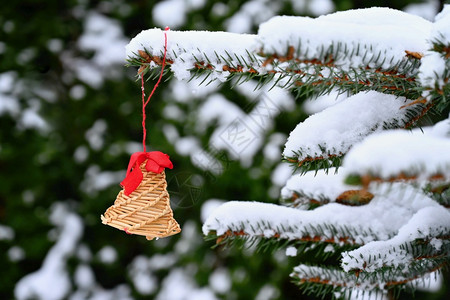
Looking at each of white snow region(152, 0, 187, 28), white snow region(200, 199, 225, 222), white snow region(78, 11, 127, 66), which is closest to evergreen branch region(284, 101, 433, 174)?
white snow region(200, 199, 225, 222)

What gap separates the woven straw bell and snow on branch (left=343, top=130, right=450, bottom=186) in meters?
0.57

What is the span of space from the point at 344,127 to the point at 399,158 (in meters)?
0.32

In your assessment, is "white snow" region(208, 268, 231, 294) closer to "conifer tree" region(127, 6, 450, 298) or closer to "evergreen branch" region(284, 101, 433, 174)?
"conifer tree" region(127, 6, 450, 298)

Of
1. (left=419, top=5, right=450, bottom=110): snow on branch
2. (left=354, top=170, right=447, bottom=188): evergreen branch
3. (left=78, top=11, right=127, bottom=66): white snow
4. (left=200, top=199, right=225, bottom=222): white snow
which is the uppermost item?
(left=419, top=5, right=450, bottom=110): snow on branch

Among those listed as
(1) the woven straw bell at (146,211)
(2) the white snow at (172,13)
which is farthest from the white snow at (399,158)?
(2) the white snow at (172,13)

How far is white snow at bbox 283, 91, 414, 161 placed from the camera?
676 mm

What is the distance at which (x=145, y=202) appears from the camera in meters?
0.90

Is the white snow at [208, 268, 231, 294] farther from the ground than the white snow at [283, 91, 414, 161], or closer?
closer

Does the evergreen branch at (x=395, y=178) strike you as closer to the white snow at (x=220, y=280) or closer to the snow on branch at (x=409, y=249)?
the snow on branch at (x=409, y=249)

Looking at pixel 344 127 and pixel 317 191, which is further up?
pixel 344 127

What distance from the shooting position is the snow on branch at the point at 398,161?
1.21 feet

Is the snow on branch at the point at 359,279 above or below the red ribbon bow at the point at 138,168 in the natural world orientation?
below

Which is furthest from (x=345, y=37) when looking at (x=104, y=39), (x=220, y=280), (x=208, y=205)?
(x=104, y=39)

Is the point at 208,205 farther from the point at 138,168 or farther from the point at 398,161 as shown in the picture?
the point at 398,161
